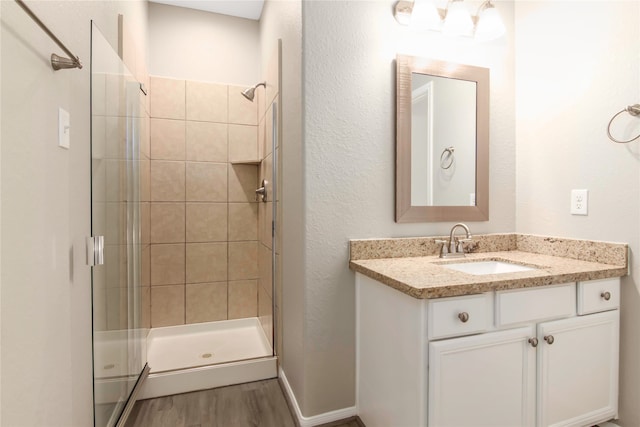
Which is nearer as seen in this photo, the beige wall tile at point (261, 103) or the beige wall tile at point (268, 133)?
the beige wall tile at point (268, 133)

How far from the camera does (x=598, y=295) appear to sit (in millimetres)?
1417

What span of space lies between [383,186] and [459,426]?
1056 mm

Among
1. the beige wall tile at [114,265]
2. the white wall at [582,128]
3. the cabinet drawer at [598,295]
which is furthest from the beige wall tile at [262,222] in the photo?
the cabinet drawer at [598,295]

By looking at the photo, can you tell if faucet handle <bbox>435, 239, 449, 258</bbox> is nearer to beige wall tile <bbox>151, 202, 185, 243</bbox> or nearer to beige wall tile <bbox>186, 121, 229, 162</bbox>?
beige wall tile <bbox>186, 121, 229, 162</bbox>

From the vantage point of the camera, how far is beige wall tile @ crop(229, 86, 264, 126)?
283 cm

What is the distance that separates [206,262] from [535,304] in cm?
236

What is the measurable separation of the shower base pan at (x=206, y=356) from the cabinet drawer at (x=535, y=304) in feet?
4.70

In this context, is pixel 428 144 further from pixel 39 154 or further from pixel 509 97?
pixel 39 154

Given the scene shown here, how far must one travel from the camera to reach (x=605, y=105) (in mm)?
1546

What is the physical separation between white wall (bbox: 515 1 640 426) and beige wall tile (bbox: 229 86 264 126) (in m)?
1.99

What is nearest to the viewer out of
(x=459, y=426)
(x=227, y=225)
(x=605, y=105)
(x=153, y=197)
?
(x=459, y=426)

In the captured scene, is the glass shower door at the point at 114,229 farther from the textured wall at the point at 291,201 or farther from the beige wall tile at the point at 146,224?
the textured wall at the point at 291,201

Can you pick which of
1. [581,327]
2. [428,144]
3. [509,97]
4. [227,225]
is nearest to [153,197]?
[227,225]

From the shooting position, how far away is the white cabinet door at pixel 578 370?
1.31 meters
